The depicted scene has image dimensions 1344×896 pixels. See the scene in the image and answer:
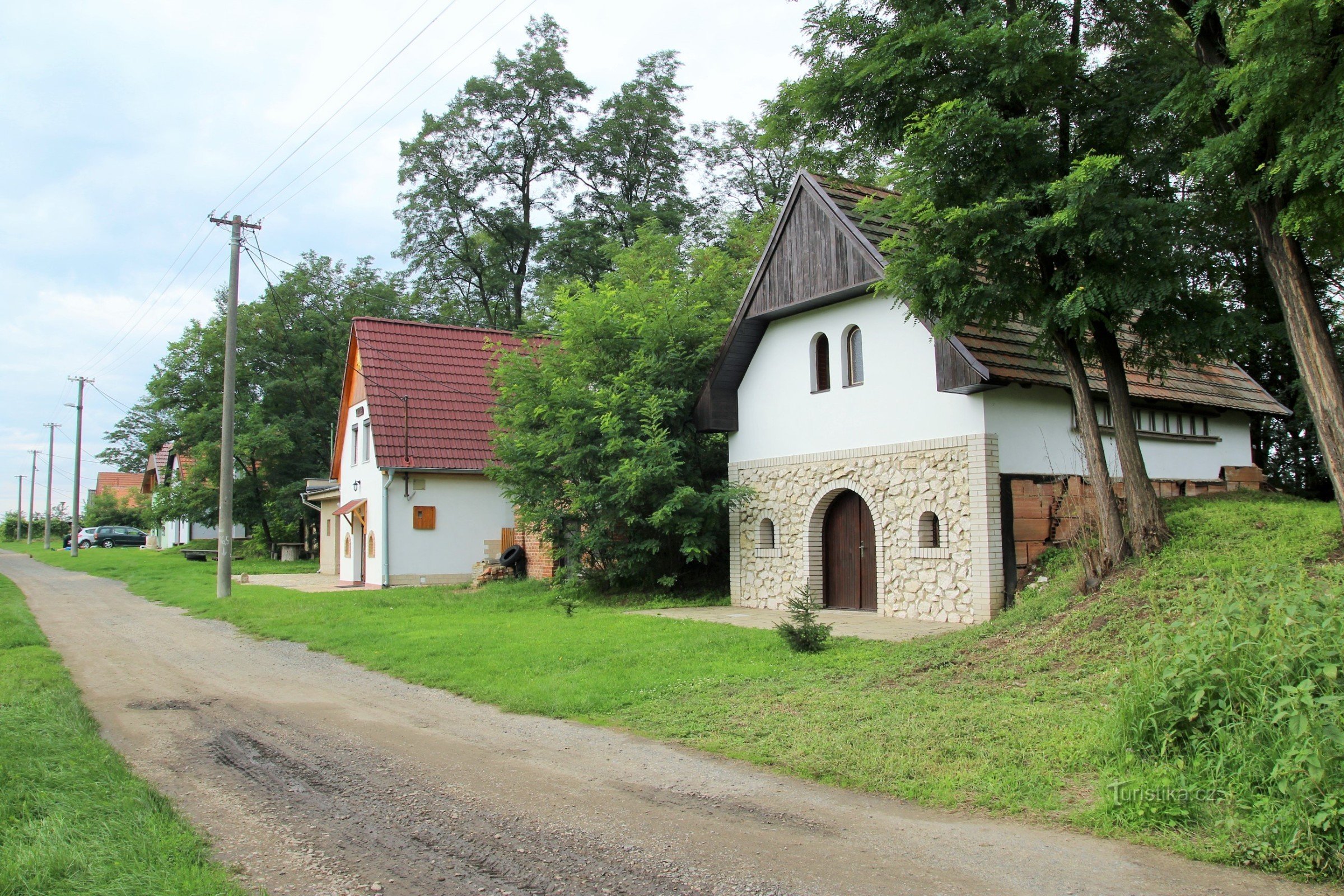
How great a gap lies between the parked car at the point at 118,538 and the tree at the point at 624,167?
146 feet

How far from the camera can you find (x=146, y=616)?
18.5 m

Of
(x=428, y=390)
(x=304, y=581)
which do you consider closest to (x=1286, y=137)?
(x=428, y=390)

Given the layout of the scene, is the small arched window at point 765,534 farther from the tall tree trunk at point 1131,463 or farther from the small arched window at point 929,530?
the tall tree trunk at point 1131,463

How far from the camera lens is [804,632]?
11.0 m

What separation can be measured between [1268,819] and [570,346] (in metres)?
16.0

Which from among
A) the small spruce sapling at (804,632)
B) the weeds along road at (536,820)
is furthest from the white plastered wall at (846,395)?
the weeds along road at (536,820)

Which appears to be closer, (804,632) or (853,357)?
(804,632)

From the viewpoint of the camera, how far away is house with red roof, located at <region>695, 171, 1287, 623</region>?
13.3 meters

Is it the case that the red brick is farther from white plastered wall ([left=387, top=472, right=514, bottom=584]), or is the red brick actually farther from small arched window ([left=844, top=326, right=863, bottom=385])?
white plastered wall ([left=387, top=472, right=514, bottom=584])

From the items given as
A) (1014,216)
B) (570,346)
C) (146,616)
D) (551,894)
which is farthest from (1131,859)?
(146,616)

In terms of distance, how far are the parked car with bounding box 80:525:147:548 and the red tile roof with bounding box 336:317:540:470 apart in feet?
151

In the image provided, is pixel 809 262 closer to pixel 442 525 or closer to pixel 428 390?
pixel 442 525

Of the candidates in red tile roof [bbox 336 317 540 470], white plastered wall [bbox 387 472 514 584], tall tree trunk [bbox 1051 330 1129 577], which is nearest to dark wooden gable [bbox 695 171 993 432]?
tall tree trunk [bbox 1051 330 1129 577]

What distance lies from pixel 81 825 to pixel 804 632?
7600 millimetres
